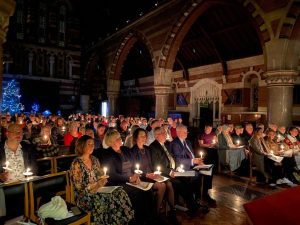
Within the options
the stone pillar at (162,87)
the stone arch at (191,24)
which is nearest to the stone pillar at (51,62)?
the stone pillar at (162,87)

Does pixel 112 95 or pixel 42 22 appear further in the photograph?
pixel 42 22

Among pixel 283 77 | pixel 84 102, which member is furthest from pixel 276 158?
pixel 84 102

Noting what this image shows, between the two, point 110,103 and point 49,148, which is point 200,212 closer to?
point 49,148

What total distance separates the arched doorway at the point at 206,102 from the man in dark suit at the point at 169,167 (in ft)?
38.0

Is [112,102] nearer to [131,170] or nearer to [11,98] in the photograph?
[11,98]

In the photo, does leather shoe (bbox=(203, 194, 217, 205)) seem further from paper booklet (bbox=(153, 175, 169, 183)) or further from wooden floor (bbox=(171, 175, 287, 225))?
paper booklet (bbox=(153, 175, 169, 183))

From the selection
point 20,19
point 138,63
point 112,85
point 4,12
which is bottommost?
point 4,12

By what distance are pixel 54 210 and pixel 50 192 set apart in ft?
2.04

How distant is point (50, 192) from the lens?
353cm

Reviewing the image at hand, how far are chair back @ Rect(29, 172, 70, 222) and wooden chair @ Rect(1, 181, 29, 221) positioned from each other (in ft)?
0.23

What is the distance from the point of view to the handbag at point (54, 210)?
292cm

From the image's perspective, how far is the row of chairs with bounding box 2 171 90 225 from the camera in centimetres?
311

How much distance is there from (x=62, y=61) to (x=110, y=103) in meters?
9.41

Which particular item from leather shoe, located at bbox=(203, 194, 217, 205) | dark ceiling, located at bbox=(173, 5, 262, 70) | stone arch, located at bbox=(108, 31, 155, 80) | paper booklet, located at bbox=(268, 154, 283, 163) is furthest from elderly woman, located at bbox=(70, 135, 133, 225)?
stone arch, located at bbox=(108, 31, 155, 80)
